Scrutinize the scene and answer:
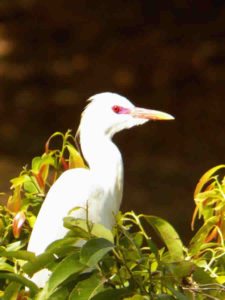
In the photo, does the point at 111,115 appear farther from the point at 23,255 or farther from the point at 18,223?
the point at 23,255

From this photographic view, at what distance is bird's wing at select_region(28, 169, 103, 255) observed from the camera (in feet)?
8.86

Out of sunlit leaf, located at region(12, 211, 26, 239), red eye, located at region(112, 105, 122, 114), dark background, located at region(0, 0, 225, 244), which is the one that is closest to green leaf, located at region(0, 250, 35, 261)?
sunlit leaf, located at region(12, 211, 26, 239)

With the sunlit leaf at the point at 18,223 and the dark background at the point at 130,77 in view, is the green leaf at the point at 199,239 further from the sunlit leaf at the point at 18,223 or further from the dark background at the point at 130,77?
the dark background at the point at 130,77

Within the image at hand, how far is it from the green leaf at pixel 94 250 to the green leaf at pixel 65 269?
0.11 ft

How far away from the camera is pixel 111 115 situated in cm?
307

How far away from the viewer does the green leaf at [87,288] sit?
2.05 m

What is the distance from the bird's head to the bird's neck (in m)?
0.03

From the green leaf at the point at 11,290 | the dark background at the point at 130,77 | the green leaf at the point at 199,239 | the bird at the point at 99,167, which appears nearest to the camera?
the green leaf at the point at 11,290

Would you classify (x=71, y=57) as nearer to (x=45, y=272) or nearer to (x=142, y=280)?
(x=45, y=272)

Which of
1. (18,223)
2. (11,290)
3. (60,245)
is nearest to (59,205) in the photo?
(18,223)

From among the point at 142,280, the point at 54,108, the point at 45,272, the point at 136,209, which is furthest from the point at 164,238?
the point at 54,108

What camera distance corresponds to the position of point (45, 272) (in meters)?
2.66

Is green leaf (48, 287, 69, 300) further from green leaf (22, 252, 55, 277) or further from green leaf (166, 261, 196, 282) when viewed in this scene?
green leaf (166, 261, 196, 282)

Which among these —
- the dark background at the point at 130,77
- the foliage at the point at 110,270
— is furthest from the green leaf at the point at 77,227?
the dark background at the point at 130,77
